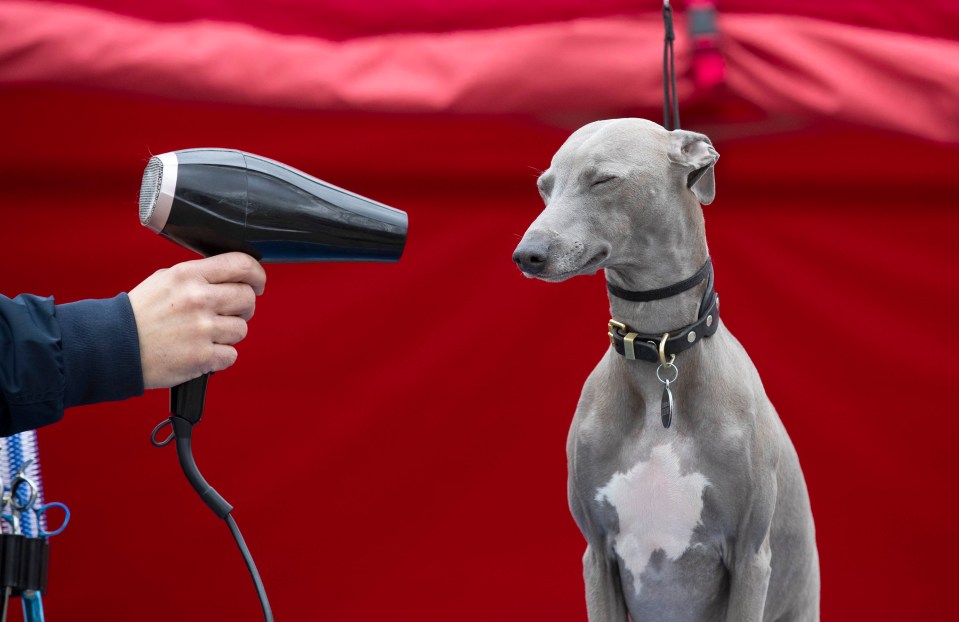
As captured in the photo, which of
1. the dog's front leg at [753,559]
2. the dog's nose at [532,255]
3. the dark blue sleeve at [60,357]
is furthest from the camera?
the dog's front leg at [753,559]

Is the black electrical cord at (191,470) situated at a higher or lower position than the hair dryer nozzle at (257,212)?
lower

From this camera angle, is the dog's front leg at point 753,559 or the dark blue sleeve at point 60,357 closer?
the dark blue sleeve at point 60,357

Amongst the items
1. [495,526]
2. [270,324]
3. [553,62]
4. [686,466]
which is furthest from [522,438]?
[686,466]

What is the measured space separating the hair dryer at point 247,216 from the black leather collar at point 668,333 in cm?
22

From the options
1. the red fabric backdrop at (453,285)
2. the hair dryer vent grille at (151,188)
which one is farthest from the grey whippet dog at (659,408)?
the red fabric backdrop at (453,285)

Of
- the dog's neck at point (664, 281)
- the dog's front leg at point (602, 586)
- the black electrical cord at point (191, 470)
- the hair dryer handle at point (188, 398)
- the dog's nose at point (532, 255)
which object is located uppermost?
the dog's nose at point (532, 255)

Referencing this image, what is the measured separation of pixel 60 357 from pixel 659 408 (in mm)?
524

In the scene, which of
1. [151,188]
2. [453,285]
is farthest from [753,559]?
[453,285]

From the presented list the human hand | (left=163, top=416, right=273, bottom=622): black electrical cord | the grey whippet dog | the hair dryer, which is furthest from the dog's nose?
(left=163, top=416, right=273, bottom=622): black electrical cord

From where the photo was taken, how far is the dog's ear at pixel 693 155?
0.88 meters

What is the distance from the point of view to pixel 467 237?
163cm

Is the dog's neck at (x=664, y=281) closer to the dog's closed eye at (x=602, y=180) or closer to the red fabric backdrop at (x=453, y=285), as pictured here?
the dog's closed eye at (x=602, y=180)

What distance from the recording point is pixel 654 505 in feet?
3.07

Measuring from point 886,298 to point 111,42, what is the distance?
1289 millimetres
